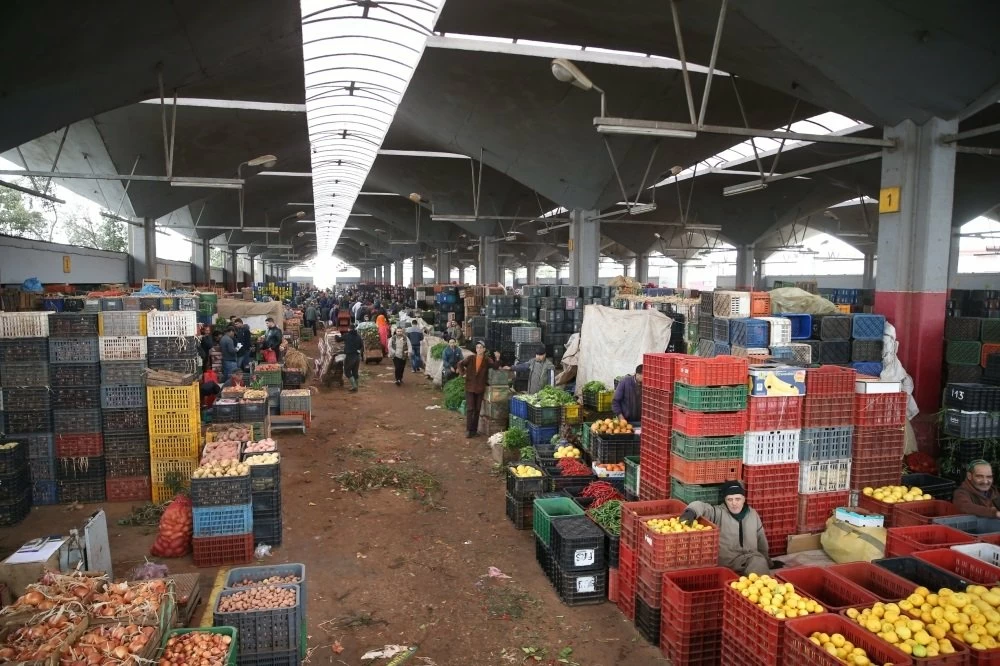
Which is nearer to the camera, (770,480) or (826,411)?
(770,480)

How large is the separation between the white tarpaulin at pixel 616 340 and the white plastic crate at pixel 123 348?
709cm

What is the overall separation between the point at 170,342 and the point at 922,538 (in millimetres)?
8012

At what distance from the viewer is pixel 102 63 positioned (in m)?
8.74

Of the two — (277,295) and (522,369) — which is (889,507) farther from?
(277,295)

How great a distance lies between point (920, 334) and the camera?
9.23 metres

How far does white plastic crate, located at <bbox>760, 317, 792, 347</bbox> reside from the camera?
777cm

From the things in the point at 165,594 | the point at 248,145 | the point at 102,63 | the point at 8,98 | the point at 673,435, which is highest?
the point at 248,145

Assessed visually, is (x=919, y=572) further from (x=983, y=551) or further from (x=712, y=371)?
(x=712, y=371)

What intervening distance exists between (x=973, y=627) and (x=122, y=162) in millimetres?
21119

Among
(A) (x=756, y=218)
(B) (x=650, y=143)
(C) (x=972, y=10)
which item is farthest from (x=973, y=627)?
(A) (x=756, y=218)

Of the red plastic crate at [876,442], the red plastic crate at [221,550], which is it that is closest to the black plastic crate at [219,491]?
the red plastic crate at [221,550]

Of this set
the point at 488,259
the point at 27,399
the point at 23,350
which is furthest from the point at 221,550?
the point at 488,259

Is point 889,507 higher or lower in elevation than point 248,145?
lower

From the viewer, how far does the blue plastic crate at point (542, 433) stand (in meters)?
9.42
